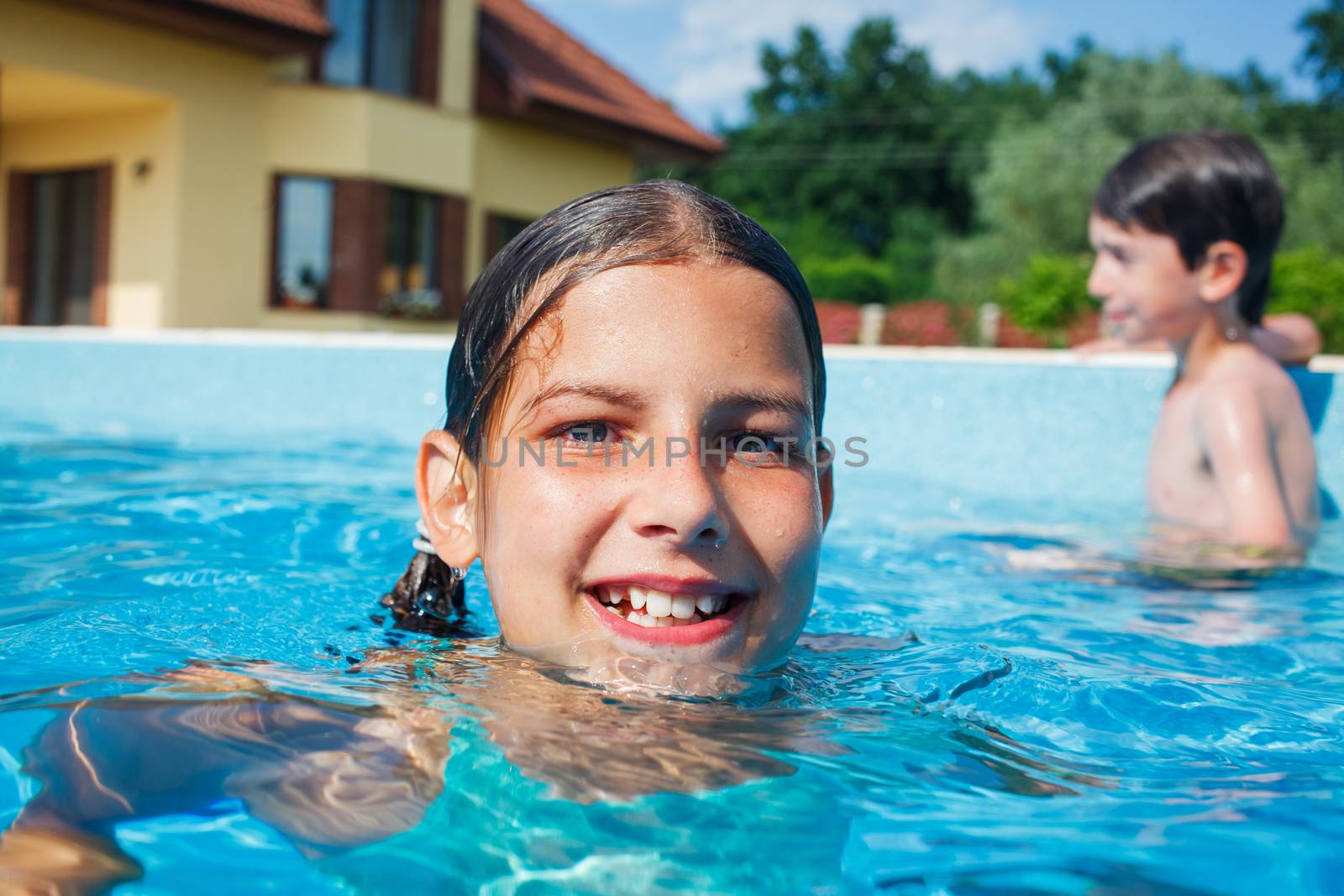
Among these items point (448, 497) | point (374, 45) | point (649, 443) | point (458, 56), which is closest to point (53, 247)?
point (374, 45)

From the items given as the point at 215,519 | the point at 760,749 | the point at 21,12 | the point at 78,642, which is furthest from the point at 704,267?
the point at 21,12

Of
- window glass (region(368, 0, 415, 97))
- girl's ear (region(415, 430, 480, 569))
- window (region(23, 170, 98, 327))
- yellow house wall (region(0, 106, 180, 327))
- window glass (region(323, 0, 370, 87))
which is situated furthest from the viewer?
window glass (region(368, 0, 415, 97))

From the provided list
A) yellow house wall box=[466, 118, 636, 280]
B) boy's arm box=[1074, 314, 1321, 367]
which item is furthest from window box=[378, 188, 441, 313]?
boy's arm box=[1074, 314, 1321, 367]

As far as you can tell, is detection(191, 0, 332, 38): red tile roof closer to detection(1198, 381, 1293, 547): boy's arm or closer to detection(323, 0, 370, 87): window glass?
detection(323, 0, 370, 87): window glass

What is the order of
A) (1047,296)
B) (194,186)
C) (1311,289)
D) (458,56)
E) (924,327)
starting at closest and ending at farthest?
(194,186) < (458,56) < (924,327) < (1311,289) < (1047,296)

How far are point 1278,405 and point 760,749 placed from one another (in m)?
3.25

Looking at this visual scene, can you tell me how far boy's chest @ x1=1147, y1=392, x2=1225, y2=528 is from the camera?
419 cm

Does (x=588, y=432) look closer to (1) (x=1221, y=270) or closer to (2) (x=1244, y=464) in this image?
(2) (x=1244, y=464)

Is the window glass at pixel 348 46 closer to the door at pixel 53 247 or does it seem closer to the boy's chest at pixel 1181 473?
the door at pixel 53 247

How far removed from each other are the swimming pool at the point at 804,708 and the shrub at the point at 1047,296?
19.5m

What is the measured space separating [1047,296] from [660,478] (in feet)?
78.9

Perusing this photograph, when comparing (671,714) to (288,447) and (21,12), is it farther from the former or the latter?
(21,12)

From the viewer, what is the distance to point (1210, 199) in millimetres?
4363

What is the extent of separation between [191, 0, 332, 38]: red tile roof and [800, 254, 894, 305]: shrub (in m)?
21.4
